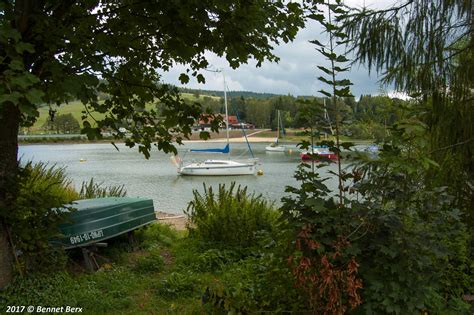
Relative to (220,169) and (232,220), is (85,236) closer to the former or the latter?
(232,220)

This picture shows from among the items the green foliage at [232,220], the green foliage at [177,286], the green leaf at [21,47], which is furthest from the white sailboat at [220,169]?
the green leaf at [21,47]

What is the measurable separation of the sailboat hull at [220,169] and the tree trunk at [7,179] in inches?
1126

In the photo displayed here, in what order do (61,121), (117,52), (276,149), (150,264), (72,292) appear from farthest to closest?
(276,149)
(61,121)
(150,264)
(72,292)
(117,52)

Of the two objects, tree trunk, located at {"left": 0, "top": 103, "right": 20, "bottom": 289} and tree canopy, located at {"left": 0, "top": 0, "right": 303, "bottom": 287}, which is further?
tree trunk, located at {"left": 0, "top": 103, "right": 20, "bottom": 289}

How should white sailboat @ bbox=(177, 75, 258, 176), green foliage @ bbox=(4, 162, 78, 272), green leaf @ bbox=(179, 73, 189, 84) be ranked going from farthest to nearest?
white sailboat @ bbox=(177, 75, 258, 176) < green leaf @ bbox=(179, 73, 189, 84) < green foliage @ bbox=(4, 162, 78, 272)

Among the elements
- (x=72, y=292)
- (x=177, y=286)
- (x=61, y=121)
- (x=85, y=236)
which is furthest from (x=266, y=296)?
(x=61, y=121)

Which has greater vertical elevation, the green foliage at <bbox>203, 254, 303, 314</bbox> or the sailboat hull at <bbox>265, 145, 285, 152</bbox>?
the green foliage at <bbox>203, 254, 303, 314</bbox>

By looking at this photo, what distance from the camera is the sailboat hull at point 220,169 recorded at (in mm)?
32906

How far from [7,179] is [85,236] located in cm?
139

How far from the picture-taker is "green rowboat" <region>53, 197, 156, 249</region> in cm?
509

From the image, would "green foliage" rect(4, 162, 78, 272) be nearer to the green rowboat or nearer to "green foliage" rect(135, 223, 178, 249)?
the green rowboat

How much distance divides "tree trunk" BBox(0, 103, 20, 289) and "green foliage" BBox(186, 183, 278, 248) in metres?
2.71

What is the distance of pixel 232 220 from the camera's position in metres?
6.17

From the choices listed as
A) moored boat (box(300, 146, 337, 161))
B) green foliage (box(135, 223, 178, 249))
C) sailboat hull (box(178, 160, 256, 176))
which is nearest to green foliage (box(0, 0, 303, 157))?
moored boat (box(300, 146, 337, 161))
